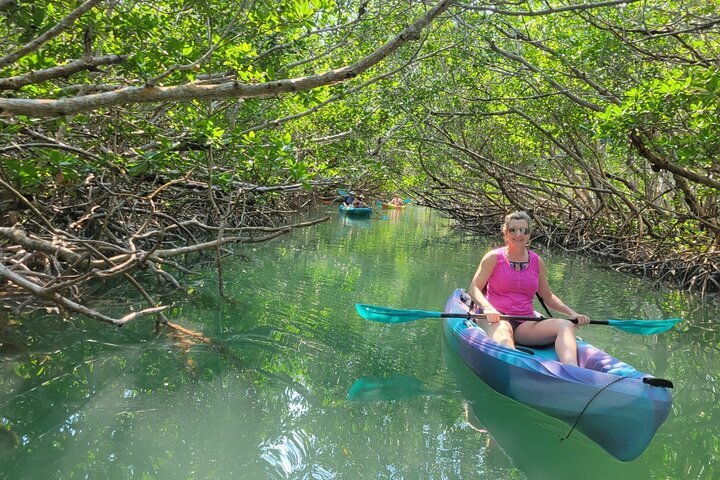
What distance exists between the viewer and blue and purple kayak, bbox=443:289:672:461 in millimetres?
2529

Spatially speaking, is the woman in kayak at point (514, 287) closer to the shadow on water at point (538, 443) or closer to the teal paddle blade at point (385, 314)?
the shadow on water at point (538, 443)

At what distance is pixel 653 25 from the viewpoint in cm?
596

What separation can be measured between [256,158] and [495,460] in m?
3.25

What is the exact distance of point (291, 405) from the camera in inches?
127

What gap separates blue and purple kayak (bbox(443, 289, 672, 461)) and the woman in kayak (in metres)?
0.29

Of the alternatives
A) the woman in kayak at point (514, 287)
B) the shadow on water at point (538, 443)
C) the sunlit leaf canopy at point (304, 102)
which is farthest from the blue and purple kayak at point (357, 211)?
the shadow on water at point (538, 443)

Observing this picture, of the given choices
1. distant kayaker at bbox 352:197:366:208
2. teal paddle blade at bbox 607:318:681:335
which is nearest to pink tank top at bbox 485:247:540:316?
teal paddle blade at bbox 607:318:681:335

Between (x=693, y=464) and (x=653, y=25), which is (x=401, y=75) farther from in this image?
(x=693, y=464)

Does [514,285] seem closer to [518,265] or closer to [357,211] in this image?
[518,265]

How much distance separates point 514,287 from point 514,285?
2 centimetres

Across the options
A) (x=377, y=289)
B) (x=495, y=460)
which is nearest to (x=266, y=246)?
(x=377, y=289)

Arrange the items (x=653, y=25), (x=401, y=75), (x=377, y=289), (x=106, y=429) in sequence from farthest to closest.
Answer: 1. (x=401, y=75)
2. (x=377, y=289)
3. (x=653, y=25)
4. (x=106, y=429)

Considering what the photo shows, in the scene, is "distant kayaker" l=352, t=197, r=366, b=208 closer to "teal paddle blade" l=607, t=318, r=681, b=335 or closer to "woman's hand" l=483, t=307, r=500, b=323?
"teal paddle blade" l=607, t=318, r=681, b=335

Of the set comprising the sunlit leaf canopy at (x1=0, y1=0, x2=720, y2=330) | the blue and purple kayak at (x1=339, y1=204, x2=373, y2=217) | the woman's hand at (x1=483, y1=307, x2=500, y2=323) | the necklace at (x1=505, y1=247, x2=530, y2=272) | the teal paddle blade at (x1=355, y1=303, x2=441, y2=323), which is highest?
the sunlit leaf canopy at (x1=0, y1=0, x2=720, y2=330)
